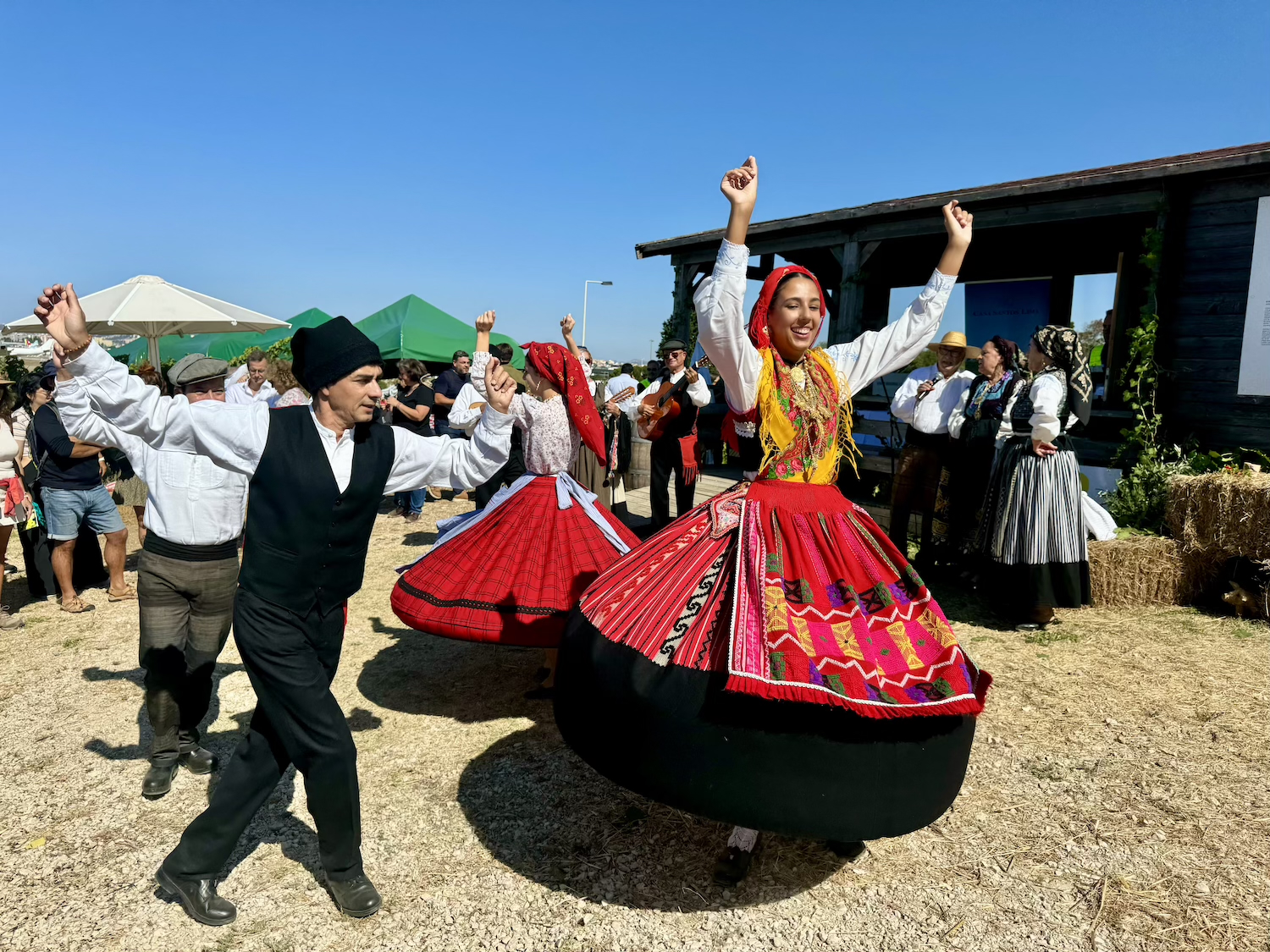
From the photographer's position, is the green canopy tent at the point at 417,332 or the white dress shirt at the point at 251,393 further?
the green canopy tent at the point at 417,332

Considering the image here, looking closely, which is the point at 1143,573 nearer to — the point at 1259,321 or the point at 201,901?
the point at 1259,321

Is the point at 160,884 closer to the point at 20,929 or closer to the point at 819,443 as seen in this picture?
the point at 20,929

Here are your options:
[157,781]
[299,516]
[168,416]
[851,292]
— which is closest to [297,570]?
[299,516]

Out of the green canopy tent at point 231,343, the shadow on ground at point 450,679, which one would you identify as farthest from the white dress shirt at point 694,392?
the green canopy tent at point 231,343

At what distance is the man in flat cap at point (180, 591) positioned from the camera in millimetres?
3951

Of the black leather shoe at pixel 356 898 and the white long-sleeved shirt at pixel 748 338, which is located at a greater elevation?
the white long-sleeved shirt at pixel 748 338

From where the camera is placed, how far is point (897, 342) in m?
3.37

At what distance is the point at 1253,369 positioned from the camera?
7988mm

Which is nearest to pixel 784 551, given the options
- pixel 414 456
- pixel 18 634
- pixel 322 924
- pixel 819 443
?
pixel 819 443

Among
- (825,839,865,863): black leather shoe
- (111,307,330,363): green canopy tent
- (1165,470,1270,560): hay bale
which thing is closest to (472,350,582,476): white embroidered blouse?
(825,839,865,863): black leather shoe

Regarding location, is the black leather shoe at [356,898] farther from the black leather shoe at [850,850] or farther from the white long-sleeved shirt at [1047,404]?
the white long-sleeved shirt at [1047,404]

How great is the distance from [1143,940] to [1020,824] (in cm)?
75

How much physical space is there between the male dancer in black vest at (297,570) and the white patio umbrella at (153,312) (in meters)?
8.45

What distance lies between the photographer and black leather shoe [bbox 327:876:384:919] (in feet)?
9.75
